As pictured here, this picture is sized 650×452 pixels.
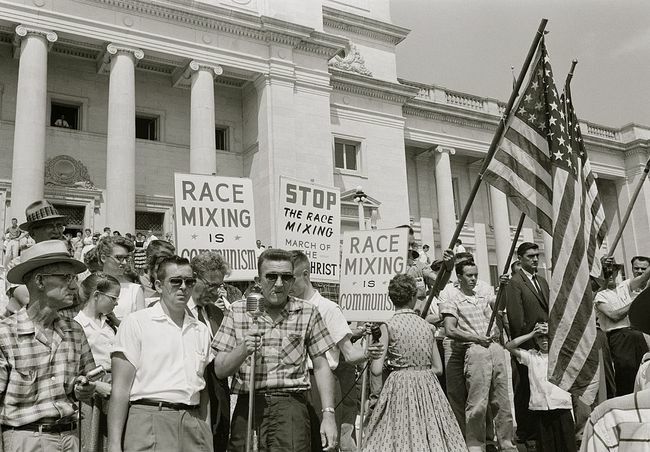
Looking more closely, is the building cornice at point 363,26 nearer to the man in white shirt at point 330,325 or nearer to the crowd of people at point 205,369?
the crowd of people at point 205,369

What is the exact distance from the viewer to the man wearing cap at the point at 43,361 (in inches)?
146

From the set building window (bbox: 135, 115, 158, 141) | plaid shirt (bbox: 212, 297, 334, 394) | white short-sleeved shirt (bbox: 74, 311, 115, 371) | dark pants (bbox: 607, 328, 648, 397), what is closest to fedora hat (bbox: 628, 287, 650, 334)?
plaid shirt (bbox: 212, 297, 334, 394)

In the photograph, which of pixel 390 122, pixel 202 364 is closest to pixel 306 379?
pixel 202 364

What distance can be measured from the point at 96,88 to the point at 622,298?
2140 centimetres

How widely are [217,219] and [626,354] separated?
17.6ft

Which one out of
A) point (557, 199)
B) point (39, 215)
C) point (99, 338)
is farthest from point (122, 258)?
point (557, 199)

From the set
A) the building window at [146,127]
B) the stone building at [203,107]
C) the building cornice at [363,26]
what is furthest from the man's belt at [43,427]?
the building cornice at [363,26]

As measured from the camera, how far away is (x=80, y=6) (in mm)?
21625

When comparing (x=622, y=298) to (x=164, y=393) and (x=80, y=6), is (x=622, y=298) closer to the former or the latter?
(x=164, y=393)

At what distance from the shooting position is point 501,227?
3481cm

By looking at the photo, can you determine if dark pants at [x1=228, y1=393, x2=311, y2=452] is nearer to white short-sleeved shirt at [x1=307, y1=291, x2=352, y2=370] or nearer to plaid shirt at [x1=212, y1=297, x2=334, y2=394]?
plaid shirt at [x1=212, y1=297, x2=334, y2=394]

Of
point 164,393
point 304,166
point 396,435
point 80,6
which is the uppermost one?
point 80,6

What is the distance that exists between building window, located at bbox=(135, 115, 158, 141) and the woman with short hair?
21.1 metres

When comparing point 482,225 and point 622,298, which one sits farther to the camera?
point 482,225
